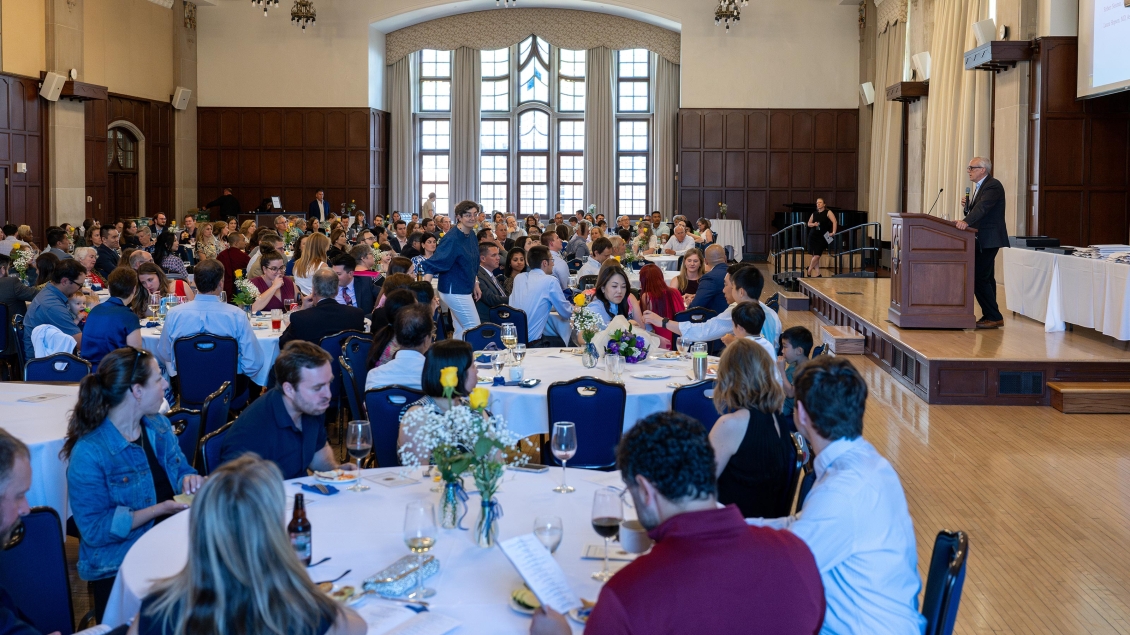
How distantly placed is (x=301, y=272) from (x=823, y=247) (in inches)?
456

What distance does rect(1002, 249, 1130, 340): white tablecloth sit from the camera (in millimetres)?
8320

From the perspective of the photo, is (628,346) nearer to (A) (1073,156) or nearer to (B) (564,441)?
(B) (564,441)

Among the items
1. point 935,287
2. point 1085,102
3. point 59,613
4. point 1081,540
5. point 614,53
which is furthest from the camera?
point 614,53

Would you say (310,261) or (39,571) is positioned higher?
(310,261)

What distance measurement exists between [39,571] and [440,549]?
1.07 metres

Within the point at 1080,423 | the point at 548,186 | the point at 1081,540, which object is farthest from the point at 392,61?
the point at 1081,540

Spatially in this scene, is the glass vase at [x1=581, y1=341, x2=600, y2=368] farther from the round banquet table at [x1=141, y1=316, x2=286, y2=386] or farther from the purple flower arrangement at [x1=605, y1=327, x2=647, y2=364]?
the round banquet table at [x1=141, y1=316, x2=286, y2=386]

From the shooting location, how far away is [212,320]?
6.26 metres

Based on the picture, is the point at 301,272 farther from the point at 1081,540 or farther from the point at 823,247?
the point at 823,247

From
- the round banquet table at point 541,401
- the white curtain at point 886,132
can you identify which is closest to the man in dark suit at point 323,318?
the round banquet table at point 541,401

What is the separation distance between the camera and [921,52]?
16.8 metres

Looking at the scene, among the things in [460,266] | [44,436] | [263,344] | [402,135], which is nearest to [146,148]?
[402,135]

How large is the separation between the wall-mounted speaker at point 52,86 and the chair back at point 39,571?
16350mm

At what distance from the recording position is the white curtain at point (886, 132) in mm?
18234
